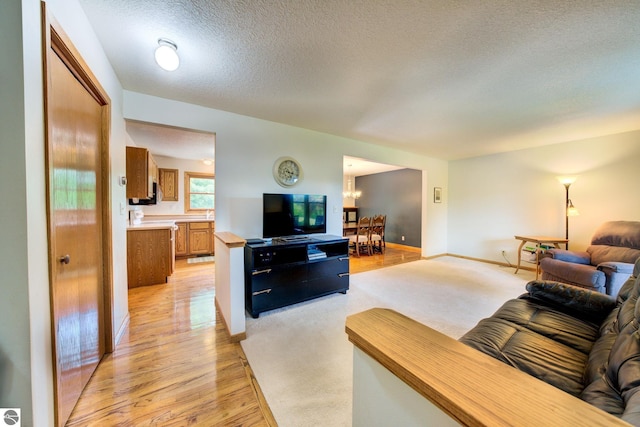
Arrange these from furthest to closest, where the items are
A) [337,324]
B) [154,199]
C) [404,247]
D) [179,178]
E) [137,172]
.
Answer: [404,247]
[179,178]
[154,199]
[137,172]
[337,324]

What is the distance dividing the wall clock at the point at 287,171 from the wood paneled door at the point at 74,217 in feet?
5.80

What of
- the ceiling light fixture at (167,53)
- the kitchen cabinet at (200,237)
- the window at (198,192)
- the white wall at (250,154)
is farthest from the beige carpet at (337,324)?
the window at (198,192)

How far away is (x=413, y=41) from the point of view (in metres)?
1.62

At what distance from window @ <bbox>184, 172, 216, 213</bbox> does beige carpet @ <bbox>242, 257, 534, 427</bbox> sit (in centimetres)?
432

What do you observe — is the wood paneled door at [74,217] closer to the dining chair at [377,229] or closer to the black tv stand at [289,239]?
the black tv stand at [289,239]

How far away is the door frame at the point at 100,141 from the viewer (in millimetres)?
1063

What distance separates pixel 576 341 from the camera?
1.34 m

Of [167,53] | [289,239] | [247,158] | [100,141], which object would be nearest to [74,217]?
[100,141]

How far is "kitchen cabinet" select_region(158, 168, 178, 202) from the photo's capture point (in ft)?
17.8

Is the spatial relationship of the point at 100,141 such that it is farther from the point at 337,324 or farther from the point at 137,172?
the point at 337,324

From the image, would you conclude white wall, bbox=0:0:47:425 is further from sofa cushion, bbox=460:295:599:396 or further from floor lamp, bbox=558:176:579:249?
floor lamp, bbox=558:176:579:249

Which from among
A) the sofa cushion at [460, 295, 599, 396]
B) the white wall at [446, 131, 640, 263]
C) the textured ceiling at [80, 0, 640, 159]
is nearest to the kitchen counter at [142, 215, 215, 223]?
the textured ceiling at [80, 0, 640, 159]

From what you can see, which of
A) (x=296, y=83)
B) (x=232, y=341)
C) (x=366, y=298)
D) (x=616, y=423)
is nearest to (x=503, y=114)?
(x=296, y=83)

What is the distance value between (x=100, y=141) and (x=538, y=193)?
639 cm
